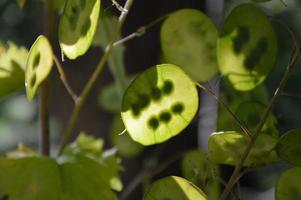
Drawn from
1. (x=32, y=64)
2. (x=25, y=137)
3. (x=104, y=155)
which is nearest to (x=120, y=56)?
(x=104, y=155)

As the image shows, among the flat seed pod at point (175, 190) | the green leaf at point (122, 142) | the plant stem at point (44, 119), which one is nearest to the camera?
the flat seed pod at point (175, 190)

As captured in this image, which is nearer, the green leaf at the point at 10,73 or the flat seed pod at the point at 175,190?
the flat seed pod at the point at 175,190

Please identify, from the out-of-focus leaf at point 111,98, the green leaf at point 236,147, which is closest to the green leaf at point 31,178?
the green leaf at point 236,147

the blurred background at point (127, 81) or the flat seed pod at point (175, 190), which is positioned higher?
the flat seed pod at point (175, 190)

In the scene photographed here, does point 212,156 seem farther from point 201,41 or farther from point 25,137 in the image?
point 25,137

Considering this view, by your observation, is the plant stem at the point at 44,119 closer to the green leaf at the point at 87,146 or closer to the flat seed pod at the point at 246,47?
the green leaf at the point at 87,146

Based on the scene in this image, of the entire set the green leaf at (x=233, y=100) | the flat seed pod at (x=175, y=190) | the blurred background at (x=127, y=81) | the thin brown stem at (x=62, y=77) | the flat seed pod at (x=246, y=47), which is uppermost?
the flat seed pod at (x=246, y=47)

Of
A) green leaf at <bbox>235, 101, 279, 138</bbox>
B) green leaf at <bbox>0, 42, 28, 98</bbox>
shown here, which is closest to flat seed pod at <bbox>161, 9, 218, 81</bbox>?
green leaf at <bbox>235, 101, 279, 138</bbox>

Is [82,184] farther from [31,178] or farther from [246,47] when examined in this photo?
[246,47]

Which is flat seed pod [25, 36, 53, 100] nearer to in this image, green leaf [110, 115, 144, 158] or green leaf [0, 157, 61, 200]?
green leaf [0, 157, 61, 200]
